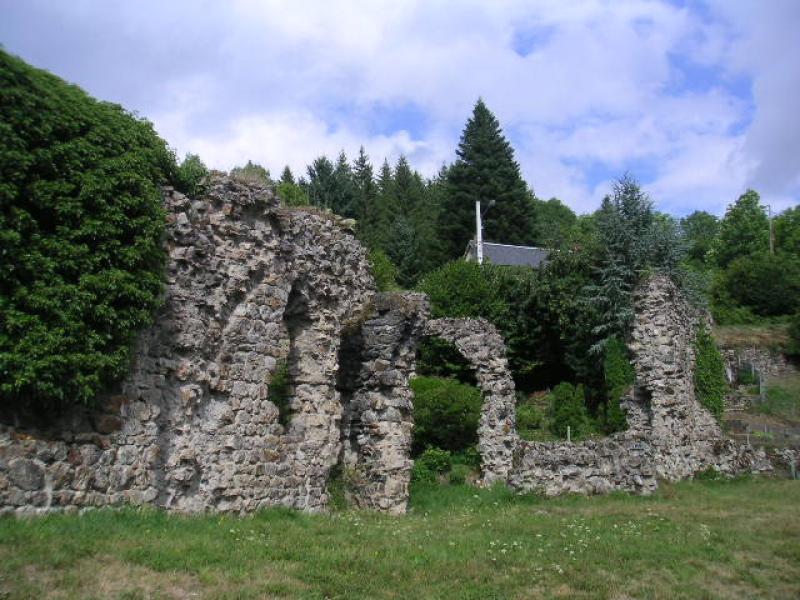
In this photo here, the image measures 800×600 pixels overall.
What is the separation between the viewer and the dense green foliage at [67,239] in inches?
269

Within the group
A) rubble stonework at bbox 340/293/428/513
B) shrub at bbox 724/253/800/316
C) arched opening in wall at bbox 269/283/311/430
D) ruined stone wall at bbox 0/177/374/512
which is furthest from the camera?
shrub at bbox 724/253/800/316

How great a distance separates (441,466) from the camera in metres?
19.4

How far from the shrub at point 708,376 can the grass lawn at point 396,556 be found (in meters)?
10.1

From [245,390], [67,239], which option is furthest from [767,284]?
[67,239]

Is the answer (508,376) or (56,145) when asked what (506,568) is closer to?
(56,145)

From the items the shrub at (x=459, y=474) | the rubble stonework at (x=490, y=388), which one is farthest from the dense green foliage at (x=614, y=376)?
the shrub at (x=459, y=474)

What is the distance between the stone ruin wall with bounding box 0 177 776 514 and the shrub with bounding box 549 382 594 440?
27.8ft

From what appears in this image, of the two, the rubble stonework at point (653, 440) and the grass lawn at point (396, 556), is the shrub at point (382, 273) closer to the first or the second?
the rubble stonework at point (653, 440)

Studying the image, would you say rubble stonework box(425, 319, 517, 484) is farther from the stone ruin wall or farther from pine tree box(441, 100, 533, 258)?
pine tree box(441, 100, 533, 258)

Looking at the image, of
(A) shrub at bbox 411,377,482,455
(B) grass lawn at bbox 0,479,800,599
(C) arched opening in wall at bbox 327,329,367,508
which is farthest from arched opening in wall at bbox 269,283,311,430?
(A) shrub at bbox 411,377,482,455

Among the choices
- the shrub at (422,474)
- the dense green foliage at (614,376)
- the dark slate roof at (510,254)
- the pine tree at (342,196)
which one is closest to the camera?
the shrub at (422,474)

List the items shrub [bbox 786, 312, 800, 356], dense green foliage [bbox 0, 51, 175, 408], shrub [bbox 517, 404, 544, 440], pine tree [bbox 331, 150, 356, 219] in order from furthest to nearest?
pine tree [bbox 331, 150, 356, 219]
shrub [bbox 786, 312, 800, 356]
shrub [bbox 517, 404, 544, 440]
dense green foliage [bbox 0, 51, 175, 408]

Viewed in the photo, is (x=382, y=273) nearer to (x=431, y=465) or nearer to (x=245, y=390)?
(x=431, y=465)

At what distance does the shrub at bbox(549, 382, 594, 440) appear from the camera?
24722mm
